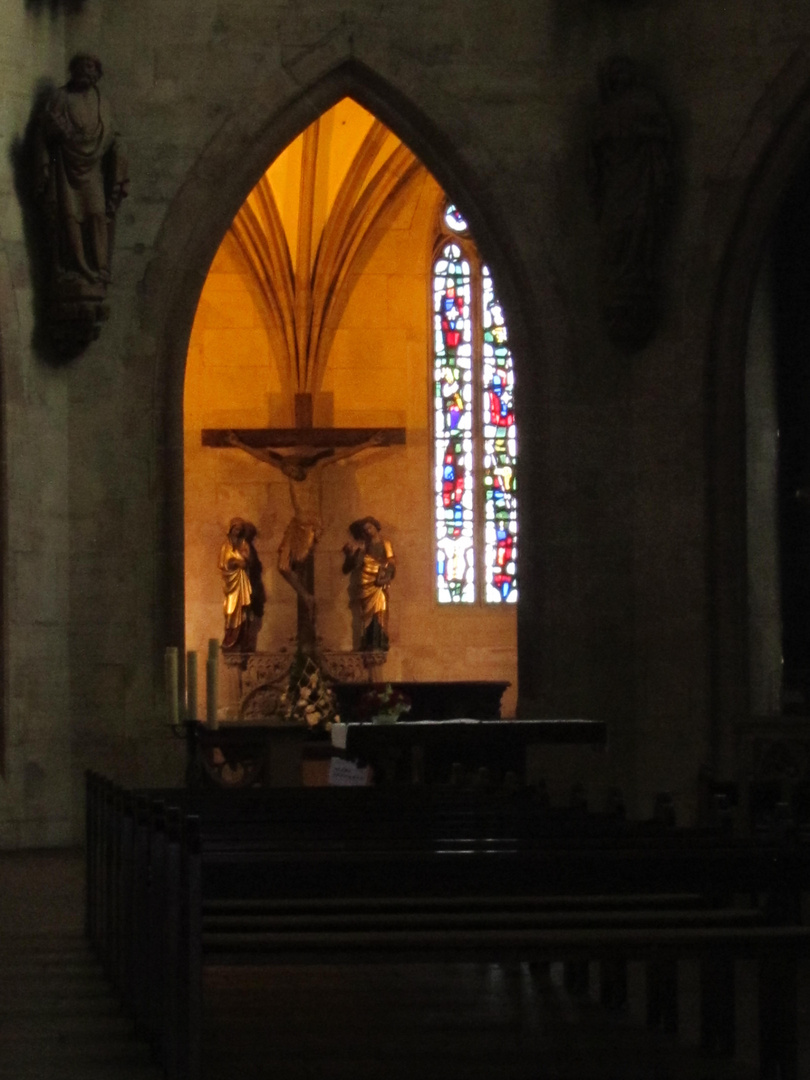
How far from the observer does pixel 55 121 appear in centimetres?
1307

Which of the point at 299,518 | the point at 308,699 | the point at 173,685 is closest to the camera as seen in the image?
the point at 173,685

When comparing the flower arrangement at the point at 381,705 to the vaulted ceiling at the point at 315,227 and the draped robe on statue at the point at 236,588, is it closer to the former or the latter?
the draped robe on statue at the point at 236,588

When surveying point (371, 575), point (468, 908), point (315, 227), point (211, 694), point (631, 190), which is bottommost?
point (468, 908)

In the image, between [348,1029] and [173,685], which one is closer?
[348,1029]

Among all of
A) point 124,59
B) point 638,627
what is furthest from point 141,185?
point 638,627

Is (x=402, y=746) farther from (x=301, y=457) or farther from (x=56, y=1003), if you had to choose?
(x=301, y=457)

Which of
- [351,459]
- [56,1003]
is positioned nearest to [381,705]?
[56,1003]

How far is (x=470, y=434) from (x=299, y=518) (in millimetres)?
1927

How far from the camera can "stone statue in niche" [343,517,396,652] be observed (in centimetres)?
2072

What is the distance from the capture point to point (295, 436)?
67.8 ft

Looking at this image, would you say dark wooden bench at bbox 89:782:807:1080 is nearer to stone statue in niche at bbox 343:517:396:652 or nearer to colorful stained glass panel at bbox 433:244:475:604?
stone statue in niche at bbox 343:517:396:652

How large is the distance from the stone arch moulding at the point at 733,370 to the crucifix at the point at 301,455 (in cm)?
754

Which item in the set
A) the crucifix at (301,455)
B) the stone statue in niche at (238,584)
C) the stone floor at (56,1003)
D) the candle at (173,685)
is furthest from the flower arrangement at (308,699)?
the stone floor at (56,1003)

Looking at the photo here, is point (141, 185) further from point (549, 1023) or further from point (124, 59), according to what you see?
point (549, 1023)
